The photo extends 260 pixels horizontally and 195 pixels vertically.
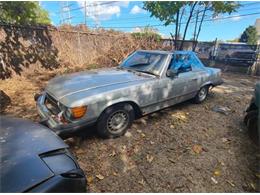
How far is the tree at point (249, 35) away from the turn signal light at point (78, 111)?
1838 inches

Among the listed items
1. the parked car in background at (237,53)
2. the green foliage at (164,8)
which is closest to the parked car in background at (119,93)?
the green foliage at (164,8)

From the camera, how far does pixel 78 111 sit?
2930mm

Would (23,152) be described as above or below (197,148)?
above

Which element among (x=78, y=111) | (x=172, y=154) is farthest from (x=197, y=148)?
(x=78, y=111)

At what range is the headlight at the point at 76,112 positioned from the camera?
114 inches

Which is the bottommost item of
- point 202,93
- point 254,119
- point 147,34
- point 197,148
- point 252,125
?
point 197,148

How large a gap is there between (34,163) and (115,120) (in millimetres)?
1927

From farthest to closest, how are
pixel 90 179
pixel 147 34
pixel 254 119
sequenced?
pixel 147 34
pixel 254 119
pixel 90 179

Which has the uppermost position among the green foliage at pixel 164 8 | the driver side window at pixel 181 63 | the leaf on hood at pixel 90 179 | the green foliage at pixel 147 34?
the green foliage at pixel 164 8

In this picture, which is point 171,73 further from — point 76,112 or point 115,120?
point 76,112

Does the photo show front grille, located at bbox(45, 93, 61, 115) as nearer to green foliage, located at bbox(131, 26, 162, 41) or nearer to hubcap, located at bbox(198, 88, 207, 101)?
hubcap, located at bbox(198, 88, 207, 101)

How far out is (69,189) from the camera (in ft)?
5.48

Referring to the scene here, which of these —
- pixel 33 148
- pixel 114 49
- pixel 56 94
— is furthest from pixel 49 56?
Result: pixel 33 148

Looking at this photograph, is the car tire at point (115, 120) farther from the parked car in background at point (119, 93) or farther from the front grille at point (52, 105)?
the front grille at point (52, 105)
